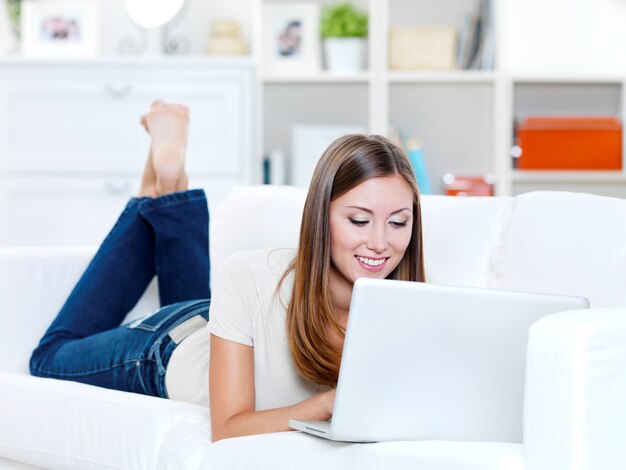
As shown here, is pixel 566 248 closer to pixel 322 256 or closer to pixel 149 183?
pixel 322 256

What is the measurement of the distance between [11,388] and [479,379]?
38.3 inches

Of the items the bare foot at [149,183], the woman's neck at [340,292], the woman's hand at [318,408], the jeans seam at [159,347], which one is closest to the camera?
the woman's hand at [318,408]

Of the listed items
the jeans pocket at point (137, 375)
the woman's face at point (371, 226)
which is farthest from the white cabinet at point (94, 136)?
the woman's face at point (371, 226)

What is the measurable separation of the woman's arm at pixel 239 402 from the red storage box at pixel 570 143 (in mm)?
2507

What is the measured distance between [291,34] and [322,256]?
2477 millimetres

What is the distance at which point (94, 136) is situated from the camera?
3750 millimetres

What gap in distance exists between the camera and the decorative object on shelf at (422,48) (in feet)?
12.6

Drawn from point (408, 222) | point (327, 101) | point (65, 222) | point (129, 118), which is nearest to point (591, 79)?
point (327, 101)

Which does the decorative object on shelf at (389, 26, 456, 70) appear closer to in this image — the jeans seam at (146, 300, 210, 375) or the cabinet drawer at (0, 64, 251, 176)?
the cabinet drawer at (0, 64, 251, 176)

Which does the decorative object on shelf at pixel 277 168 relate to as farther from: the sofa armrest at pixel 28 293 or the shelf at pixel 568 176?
the sofa armrest at pixel 28 293

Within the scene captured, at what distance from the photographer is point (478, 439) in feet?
4.03

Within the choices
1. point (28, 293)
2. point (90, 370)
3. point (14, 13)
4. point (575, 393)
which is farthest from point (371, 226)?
point (14, 13)

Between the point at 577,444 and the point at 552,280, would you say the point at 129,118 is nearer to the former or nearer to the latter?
the point at 552,280

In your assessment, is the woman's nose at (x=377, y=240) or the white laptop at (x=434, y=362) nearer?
the white laptop at (x=434, y=362)
